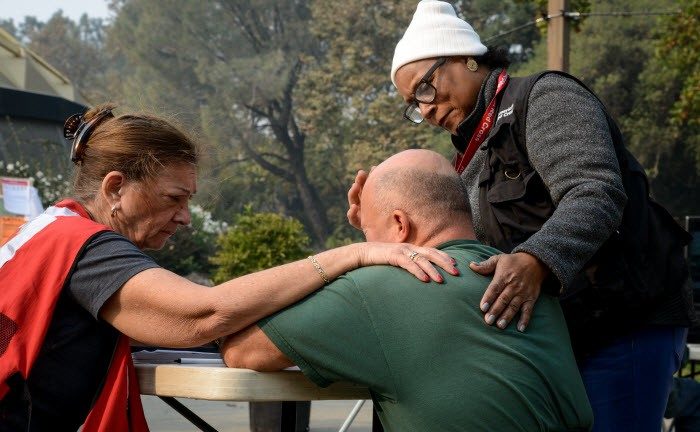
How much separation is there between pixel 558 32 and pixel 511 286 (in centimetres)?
1017

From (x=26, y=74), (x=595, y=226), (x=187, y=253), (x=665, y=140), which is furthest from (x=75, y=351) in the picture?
(x=665, y=140)

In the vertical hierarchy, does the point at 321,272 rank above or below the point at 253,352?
above

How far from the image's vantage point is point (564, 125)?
2.74 m

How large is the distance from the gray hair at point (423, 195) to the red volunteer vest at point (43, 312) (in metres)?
0.68

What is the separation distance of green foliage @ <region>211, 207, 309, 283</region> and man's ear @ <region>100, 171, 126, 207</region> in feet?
34.9

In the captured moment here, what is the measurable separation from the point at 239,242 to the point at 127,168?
11095mm

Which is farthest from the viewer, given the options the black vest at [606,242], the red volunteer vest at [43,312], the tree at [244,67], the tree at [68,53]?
the tree at [68,53]

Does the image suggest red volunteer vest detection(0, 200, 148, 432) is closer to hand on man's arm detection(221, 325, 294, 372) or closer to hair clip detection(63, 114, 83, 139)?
hand on man's arm detection(221, 325, 294, 372)

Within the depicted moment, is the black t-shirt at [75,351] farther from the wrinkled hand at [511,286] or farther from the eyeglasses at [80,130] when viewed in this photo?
the wrinkled hand at [511,286]

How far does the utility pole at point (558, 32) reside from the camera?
11.8m

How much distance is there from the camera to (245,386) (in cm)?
225

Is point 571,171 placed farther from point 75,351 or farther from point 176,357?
point 75,351

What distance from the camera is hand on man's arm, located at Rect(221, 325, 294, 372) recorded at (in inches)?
86.4

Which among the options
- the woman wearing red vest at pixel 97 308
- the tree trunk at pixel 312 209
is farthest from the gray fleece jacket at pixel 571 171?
the tree trunk at pixel 312 209
